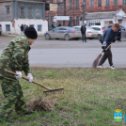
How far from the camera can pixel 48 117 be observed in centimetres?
774

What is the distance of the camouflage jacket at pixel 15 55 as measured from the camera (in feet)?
23.9

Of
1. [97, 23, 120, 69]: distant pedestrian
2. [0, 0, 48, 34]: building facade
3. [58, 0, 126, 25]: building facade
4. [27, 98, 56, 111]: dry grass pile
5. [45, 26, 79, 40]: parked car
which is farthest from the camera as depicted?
[58, 0, 126, 25]: building facade

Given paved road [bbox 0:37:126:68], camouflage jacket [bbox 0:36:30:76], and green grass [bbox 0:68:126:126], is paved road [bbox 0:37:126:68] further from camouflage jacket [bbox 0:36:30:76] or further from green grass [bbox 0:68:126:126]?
camouflage jacket [bbox 0:36:30:76]

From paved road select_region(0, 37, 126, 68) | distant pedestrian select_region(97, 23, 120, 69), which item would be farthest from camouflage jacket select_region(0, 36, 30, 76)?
paved road select_region(0, 37, 126, 68)

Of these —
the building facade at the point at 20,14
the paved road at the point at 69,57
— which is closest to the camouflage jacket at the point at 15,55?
the paved road at the point at 69,57

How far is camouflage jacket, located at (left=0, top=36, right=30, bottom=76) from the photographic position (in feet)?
23.9

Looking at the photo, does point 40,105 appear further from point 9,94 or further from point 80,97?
point 80,97

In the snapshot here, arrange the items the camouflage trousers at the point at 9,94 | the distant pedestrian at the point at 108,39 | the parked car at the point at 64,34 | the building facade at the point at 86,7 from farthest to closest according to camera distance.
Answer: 1. the building facade at the point at 86,7
2. the parked car at the point at 64,34
3. the distant pedestrian at the point at 108,39
4. the camouflage trousers at the point at 9,94

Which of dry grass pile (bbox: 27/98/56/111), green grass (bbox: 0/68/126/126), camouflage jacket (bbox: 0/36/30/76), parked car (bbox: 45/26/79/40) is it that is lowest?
parked car (bbox: 45/26/79/40)

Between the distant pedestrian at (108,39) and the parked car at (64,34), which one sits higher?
the distant pedestrian at (108,39)

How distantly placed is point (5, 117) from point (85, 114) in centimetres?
139

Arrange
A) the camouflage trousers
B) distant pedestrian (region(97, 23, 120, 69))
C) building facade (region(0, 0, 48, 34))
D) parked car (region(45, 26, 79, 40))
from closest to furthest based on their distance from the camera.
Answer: the camouflage trousers < distant pedestrian (region(97, 23, 120, 69)) < parked car (region(45, 26, 79, 40)) < building facade (region(0, 0, 48, 34))

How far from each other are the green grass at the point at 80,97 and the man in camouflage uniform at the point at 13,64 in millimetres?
343

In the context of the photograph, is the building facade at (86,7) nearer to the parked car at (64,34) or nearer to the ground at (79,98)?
the parked car at (64,34)
